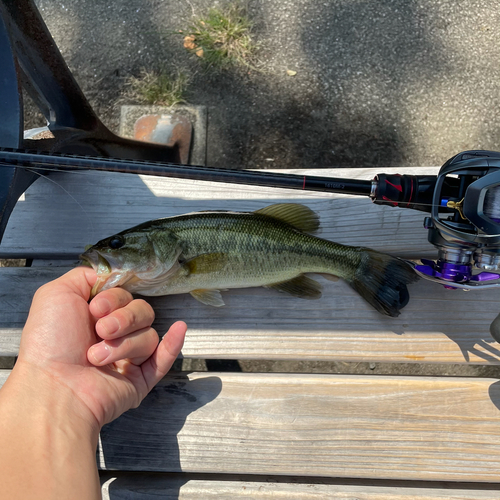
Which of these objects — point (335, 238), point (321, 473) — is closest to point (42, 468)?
point (321, 473)

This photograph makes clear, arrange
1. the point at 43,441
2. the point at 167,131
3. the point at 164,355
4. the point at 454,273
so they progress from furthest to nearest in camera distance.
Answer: the point at 167,131 → the point at 164,355 → the point at 454,273 → the point at 43,441

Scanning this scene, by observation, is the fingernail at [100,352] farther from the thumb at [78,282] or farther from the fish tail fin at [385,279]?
the fish tail fin at [385,279]

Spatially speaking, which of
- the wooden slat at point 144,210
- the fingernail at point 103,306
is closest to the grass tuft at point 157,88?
the wooden slat at point 144,210

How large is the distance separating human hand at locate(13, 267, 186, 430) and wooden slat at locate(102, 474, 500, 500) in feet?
1.22

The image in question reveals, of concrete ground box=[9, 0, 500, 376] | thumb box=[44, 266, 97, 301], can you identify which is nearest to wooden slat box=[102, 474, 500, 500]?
thumb box=[44, 266, 97, 301]

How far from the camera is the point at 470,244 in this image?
1438 mm

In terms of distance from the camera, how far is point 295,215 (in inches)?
74.9

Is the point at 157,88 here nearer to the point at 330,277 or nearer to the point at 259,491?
the point at 330,277

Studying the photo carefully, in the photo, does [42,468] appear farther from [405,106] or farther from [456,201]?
[405,106]

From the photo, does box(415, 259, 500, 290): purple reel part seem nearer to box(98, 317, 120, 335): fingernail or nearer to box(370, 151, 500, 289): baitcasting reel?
box(370, 151, 500, 289): baitcasting reel

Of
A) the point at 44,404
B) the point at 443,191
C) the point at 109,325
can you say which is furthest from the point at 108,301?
the point at 443,191

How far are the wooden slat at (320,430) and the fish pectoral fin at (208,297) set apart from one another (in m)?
0.39

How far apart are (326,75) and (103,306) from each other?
2.51 metres

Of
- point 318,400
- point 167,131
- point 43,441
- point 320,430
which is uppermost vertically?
point 167,131
